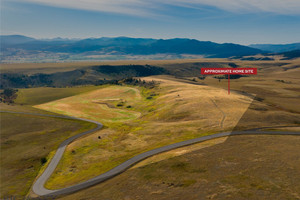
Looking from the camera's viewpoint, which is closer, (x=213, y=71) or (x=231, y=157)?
(x=231, y=157)

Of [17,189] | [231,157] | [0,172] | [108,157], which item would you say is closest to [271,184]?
[231,157]

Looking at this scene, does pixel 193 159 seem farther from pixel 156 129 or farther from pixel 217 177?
pixel 156 129

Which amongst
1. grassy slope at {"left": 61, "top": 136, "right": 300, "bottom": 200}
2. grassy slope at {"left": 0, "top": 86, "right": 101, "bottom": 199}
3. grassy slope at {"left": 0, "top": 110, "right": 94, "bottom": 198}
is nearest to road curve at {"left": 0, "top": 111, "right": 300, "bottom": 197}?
grassy slope at {"left": 61, "top": 136, "right": 300, "bottom": 200}

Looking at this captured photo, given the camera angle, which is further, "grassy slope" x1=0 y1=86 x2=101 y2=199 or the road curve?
"grassy slope" x1=0 y1=86 x2=101 y2=199

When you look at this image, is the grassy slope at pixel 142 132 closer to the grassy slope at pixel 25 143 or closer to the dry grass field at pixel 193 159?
the dry grass field at pixel 193 159

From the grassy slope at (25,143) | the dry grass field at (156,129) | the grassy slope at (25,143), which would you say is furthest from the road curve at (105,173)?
the grassy slope at (25,143)

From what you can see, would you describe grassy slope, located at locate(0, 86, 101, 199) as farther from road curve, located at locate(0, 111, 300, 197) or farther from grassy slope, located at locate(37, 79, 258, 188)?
grassy slope, located at locate(37, 79, 258, 188)

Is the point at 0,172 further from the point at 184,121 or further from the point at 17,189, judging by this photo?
the point at 184,121

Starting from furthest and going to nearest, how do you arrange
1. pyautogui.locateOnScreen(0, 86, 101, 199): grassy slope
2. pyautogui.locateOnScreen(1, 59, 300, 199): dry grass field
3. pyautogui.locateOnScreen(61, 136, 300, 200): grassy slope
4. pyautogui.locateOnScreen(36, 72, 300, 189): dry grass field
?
pyautogui.locateOnScreen(36, 72, 300, 189): dry grass field
pyautogui.locateOnScreen(0, 86, 101, 199): grassy slope
pyautogui.locateOnScreen(1, 59, 300, 199): dry grass field
pyautogui.locateOnScreen(61, 136, 300, 200): grassy slope
